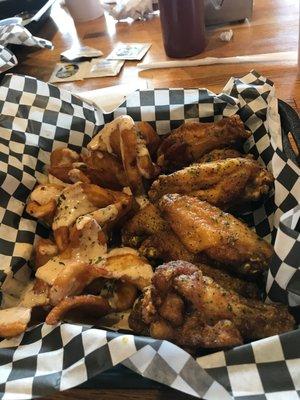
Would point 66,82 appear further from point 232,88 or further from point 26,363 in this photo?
point 26,363

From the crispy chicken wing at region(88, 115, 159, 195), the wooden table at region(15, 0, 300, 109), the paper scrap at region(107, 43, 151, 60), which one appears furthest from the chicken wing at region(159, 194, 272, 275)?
the paper scrap at region(107, 43, 151, 60)

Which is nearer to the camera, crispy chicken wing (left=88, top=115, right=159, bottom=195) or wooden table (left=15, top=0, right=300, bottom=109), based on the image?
crispy chicken wing (left=88, top=115, right=159, bottom=195)

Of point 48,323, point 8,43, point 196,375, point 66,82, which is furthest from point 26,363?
point 8,43

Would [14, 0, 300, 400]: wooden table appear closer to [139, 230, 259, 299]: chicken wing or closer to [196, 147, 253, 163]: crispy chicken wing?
→ [196, 147, 253, 163]: crispy chicken wing

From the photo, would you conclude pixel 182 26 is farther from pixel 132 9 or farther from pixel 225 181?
pixel 225 181

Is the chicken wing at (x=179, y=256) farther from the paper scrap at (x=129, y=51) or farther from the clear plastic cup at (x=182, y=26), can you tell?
the paper scrap at (x=129, y=51)

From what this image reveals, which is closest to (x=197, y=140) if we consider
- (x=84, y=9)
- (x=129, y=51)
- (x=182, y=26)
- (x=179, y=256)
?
(x=179, y=256)
